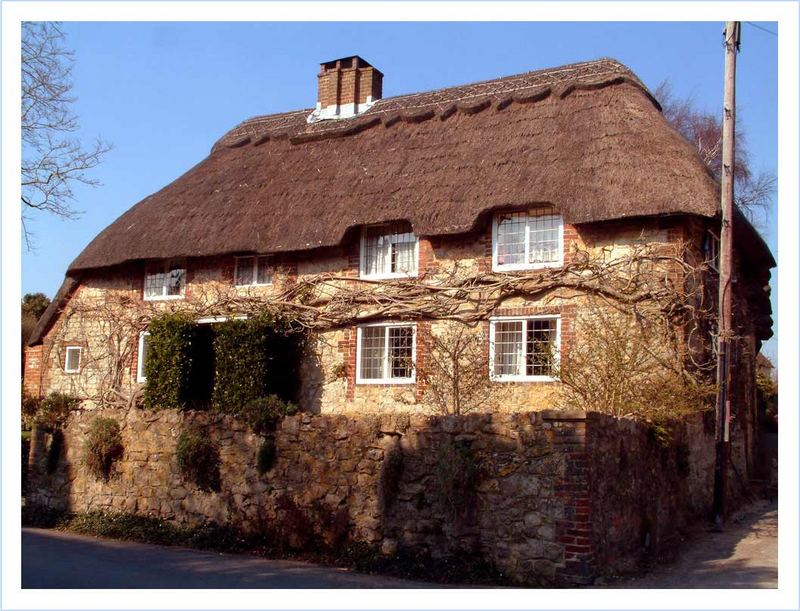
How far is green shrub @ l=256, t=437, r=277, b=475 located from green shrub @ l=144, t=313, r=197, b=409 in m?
4.49

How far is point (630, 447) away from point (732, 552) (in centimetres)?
239

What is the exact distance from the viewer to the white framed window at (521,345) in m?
14.9

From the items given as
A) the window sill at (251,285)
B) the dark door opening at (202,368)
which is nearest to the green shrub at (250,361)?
the dark door opening at (202,368)

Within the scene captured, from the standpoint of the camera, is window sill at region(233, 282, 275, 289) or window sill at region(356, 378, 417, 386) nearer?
window sill at region(356, 378, 417, 386)

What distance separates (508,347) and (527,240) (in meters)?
1.95

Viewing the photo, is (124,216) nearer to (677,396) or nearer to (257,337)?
(257,337)

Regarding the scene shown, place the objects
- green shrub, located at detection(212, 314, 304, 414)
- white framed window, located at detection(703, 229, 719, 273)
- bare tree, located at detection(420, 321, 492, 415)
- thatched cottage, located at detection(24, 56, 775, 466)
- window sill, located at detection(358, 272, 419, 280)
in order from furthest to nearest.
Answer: window sill, located at detection(358, 272, 419, 280) → green shrub, located at detection(212, 314, 304, 414) → white framed window, located at detection(703, 229, 719, 273) → bare tree, located at detection(420, 321, 492, 415) → thatched cottage, located at detection(24, 56, 775, 466)

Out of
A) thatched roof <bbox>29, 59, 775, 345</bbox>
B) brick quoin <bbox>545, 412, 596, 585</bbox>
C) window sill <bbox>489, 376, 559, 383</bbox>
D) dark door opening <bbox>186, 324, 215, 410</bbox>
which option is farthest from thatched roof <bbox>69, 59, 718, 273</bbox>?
brick quoin <bbox>545, 412, 596, 585</bbox>

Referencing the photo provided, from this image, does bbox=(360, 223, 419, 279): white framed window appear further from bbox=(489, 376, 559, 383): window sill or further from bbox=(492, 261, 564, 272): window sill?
bbox=(489, 376, 559, 383): window sill

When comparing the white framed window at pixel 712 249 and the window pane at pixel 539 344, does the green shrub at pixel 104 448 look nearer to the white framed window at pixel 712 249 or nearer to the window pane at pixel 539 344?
the window pane at pixel 539 344

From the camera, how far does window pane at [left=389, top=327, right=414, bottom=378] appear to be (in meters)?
16.1

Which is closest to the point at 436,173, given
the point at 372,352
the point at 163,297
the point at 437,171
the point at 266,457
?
the point at 437,171

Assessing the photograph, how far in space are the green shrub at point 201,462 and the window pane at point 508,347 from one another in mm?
5111

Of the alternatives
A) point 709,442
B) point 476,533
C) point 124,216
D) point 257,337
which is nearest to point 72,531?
point 257,337
